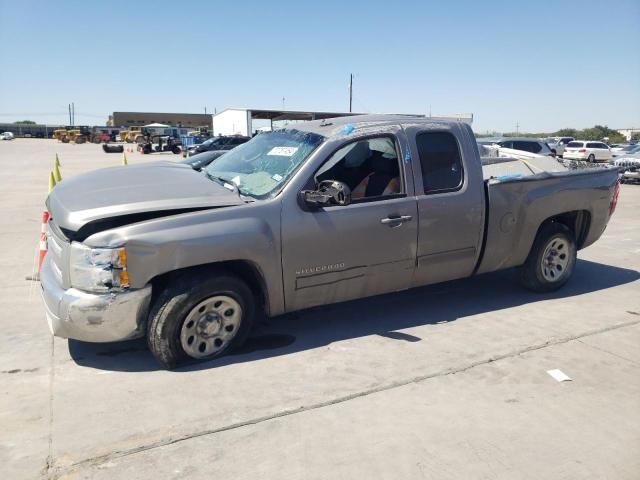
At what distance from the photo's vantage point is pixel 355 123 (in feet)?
14.5

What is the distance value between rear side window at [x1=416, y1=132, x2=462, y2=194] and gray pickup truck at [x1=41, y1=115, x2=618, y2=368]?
0.04 feet

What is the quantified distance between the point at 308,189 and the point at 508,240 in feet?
7.38

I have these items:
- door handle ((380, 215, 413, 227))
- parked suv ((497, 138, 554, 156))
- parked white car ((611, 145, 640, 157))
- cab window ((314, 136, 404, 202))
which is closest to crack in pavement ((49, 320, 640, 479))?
door handle ((380, 215, 413, 227))

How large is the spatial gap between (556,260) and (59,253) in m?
4.90

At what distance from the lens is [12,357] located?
389 cm

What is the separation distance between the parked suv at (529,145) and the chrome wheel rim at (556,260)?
1583 centimetres

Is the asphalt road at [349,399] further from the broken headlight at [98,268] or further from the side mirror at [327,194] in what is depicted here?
the side mirror at [327,194]

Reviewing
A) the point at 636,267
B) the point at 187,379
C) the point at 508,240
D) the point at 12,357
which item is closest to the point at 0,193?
the point at 12,357

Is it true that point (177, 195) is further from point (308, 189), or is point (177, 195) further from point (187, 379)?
point (187, 379)

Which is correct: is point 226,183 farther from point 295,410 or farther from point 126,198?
point 295,410

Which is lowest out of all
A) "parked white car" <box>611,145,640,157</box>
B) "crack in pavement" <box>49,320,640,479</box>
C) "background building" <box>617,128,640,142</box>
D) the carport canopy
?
"crack in pavement" <box>49,320,640,479</box>

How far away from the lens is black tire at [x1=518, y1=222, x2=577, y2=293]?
5.37 meters

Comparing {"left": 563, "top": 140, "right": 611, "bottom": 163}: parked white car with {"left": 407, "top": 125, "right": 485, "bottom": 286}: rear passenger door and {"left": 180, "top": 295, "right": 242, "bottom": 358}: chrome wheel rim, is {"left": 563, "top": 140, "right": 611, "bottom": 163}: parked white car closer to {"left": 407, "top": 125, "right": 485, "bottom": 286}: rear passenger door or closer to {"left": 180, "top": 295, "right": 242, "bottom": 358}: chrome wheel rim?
{"left": 407, "top": 125, "right": 485, "bottom": 286}: rear passenger door

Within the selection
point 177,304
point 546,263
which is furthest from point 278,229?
point 546,263
